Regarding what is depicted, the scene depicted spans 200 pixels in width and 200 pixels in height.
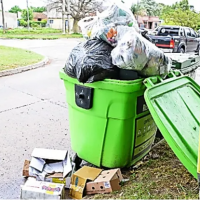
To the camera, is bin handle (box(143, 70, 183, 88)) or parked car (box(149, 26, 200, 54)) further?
parked car (box(149, 26, 200, 54))

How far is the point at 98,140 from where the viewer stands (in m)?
2.54

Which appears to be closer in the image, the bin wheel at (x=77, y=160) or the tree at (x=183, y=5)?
the bin wheel at (x=77, y=160)

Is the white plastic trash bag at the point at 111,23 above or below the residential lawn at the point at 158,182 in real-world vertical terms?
above

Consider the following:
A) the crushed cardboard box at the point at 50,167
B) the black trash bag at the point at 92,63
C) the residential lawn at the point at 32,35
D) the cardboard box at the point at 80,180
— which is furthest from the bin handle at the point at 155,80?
the residential lawn at the point at 32,35

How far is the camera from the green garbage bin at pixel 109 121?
7.72 feet

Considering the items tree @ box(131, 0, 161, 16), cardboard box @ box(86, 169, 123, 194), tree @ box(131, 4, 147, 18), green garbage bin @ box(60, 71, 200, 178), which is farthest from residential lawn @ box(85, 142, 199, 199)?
tree @ box(131, 0, 161, 16)

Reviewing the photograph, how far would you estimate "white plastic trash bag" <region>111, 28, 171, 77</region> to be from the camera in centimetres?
229

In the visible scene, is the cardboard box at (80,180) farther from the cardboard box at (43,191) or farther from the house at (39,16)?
the house at (39,16)

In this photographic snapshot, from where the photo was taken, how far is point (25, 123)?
412cm

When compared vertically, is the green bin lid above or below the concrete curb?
above

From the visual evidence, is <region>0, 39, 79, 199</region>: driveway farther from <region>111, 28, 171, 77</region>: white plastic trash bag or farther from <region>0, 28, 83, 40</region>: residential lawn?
<region>0, 28, 83, 40</region>: residential lawn

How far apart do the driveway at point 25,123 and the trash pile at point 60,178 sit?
241mm

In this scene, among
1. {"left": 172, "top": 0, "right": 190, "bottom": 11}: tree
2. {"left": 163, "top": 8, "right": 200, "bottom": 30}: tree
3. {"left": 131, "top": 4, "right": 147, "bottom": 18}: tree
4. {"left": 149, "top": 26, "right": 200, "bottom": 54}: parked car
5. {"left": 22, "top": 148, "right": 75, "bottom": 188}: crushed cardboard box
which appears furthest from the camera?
{"left": 131, "top": 4, "right": 147, "bottom": 18}: tree

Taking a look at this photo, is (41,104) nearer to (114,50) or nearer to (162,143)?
(162,143)
